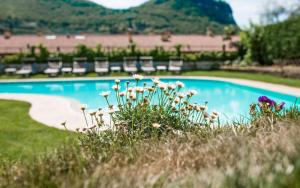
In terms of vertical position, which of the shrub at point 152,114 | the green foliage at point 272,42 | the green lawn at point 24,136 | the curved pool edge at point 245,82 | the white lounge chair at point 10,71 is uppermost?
the green foliage at point 272,42

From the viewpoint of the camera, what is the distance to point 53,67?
2666cm

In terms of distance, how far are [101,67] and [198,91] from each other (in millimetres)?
7978

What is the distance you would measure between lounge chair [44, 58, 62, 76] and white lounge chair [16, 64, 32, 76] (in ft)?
3.34

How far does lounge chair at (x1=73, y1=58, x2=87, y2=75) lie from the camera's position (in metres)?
26.0

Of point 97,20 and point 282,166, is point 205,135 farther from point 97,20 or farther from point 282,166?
point 97,20

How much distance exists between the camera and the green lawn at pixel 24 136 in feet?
25.8

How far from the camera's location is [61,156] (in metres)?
4.12

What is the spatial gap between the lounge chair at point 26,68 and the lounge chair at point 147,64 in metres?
6.69

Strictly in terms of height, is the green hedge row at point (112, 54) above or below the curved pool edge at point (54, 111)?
above

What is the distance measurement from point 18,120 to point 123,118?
5.58 m

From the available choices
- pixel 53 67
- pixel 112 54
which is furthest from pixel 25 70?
pixel 112 54

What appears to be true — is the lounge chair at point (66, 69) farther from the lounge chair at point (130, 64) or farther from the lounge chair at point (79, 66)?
the lounge chair at point (130, 64)

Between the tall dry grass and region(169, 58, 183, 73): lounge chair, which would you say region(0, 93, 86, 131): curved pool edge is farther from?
region(169, 58, 183, 73): lounge chair

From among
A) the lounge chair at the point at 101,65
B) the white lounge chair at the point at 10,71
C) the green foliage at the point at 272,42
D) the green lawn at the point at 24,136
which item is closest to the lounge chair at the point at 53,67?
the white lounge chair at the point at 10,71
